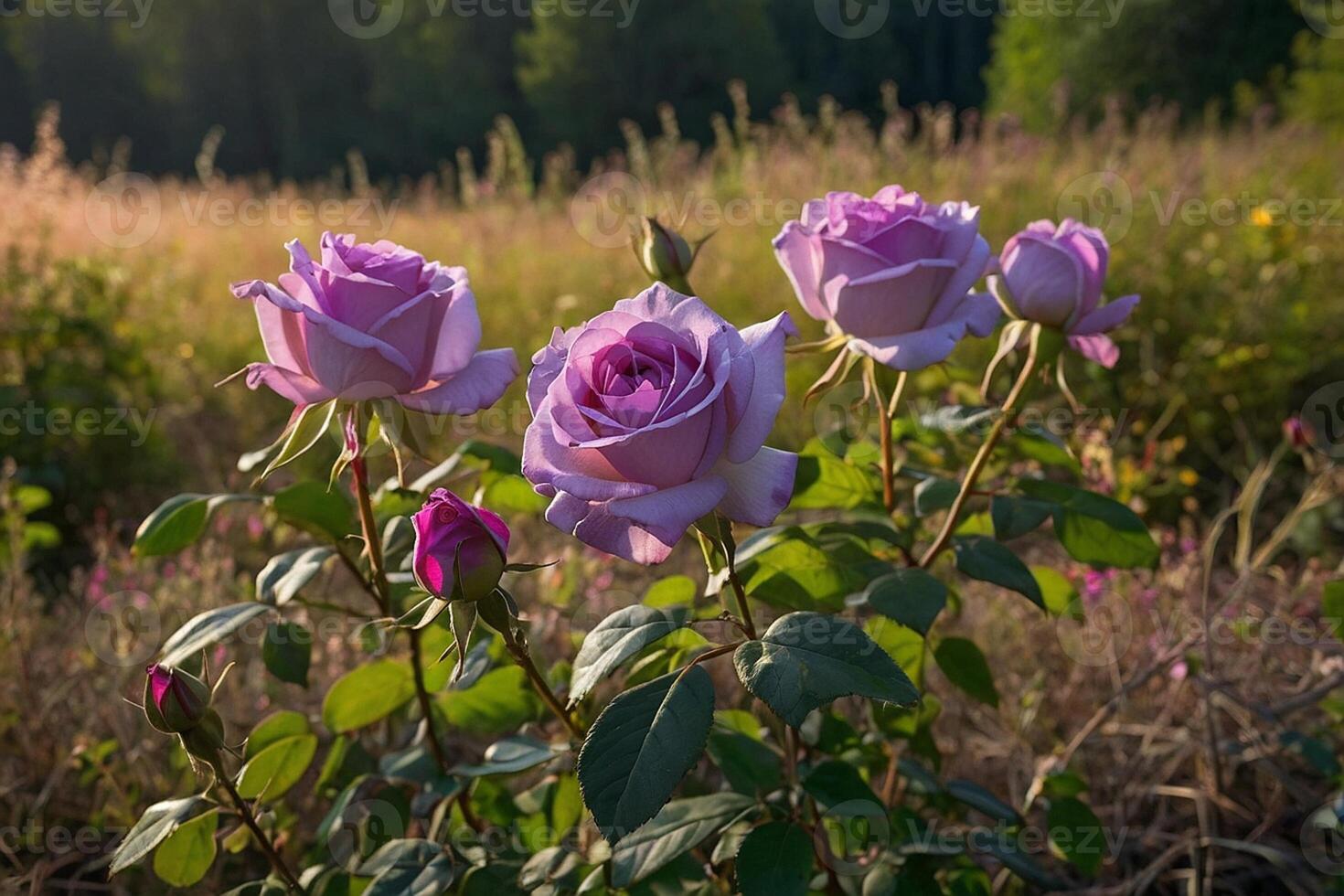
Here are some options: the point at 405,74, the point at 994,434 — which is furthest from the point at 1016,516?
the point at 405,74

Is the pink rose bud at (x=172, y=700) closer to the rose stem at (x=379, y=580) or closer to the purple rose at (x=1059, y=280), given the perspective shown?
the rose stem at (x=379, y=580)

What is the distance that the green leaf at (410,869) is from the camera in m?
0.76

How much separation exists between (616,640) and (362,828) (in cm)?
49

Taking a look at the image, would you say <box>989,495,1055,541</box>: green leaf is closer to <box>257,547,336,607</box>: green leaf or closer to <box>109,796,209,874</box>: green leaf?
<box>257,547,336,607</box>: green leaf

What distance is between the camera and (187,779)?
4.65 feet

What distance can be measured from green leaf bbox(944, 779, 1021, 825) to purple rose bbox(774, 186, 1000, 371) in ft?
1.62

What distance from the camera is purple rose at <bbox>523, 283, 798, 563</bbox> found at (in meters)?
0.51

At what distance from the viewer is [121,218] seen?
7.47 meters

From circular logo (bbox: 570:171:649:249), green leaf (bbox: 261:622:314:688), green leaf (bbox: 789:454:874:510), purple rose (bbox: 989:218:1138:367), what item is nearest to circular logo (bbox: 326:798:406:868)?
green leaf (bbox: 261:622:314:688)

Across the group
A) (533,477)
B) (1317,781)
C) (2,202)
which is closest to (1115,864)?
(1317,781)

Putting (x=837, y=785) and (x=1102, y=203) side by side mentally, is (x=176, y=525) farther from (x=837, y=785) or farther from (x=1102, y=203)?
(x=1102, y=203)

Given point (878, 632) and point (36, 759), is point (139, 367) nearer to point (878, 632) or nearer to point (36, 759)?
point (36, 759)

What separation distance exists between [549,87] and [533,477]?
2030 centimetres

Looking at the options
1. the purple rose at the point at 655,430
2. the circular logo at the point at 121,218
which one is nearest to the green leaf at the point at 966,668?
the purple rose at the point at 655,430
